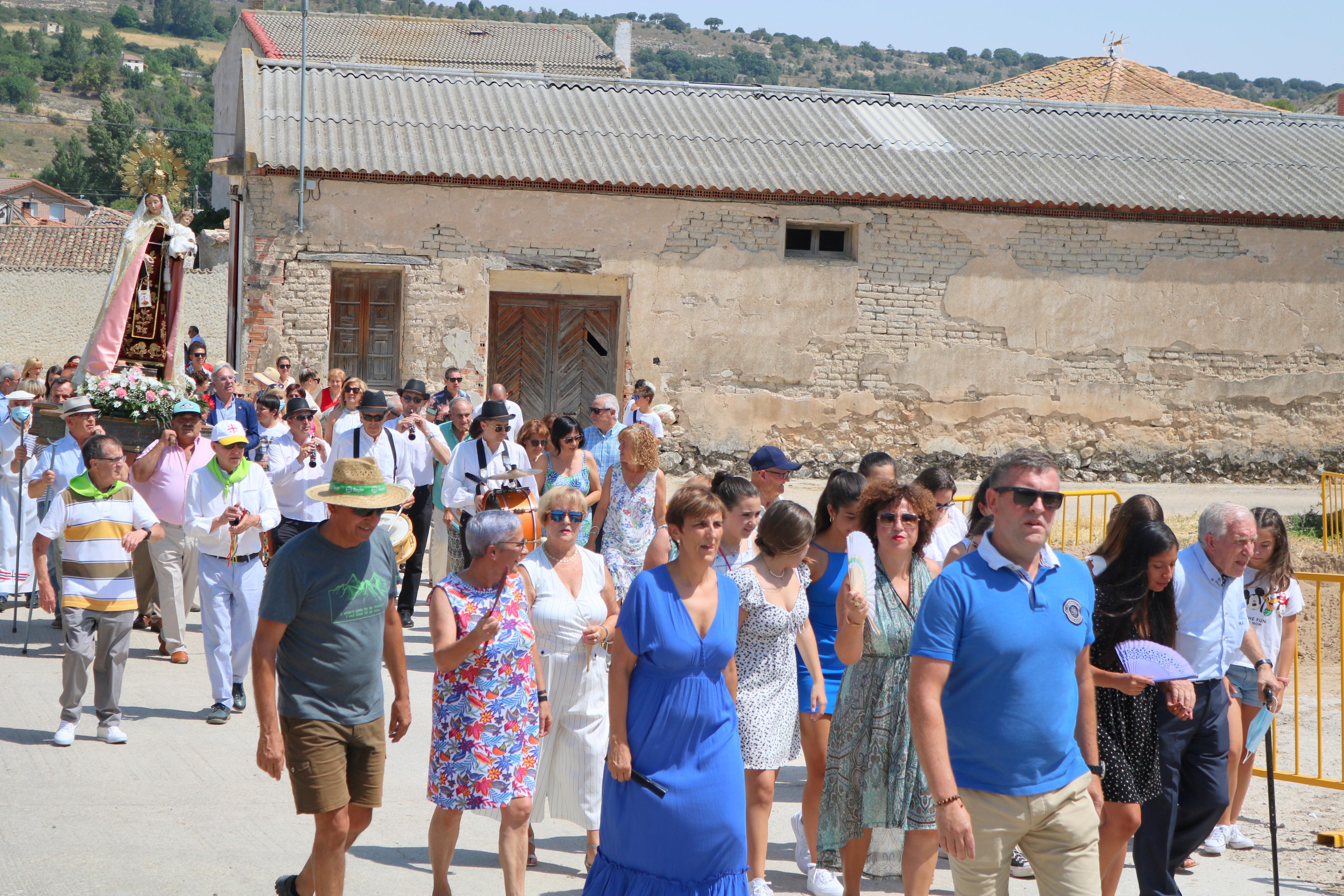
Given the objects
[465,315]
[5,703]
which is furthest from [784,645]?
[465,315]

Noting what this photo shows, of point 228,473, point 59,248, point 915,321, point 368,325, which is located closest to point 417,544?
point 228,473

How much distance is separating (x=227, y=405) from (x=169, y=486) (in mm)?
3246

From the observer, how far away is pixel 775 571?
499 centimetres

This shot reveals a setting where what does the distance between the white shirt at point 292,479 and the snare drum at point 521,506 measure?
2.05 m

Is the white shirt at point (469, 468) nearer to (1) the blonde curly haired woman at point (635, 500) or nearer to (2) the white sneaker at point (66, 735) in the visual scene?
(1) the blonde curly haired woman at point (635, 500)

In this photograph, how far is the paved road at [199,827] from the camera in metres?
5.04

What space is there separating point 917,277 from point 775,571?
13344mm

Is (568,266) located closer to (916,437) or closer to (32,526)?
(916,437)

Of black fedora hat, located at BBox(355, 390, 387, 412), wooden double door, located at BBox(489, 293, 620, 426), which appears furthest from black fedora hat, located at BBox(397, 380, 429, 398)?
wooden double door, located at BBox(489, 293, 620, 426)

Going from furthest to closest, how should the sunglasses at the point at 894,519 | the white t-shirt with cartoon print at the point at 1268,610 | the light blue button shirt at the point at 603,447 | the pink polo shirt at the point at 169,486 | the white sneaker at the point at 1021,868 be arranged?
1. the light blue button shirt at the point at 603,447
2. the pink polo shirt at the point at 169,486
3. the white t-shirt with cartoon print at the point at 1268,610
4. the white sneaker at the point at 1021,868
5. the sunglasses at the point at 894,519

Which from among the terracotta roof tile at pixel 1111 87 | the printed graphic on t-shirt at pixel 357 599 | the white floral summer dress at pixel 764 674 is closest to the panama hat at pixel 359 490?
the printed graphic on t-shirt at pixel 357 599

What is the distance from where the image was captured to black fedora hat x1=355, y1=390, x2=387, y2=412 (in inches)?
357

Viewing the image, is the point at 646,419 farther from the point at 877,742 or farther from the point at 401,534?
the point at 877,742

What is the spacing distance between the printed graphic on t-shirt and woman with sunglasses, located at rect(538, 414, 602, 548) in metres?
3.44
